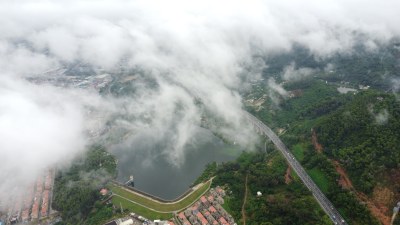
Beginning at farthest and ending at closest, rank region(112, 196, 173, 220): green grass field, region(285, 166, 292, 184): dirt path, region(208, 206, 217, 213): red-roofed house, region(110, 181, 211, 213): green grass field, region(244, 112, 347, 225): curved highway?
region(285, 166, 292, 184): dirt path < region(110, 181, 211, 213): green grass field < region(112, 196, 173, 220): green grass field < region(208, 206, 217, 213): red-roofed house < region(244, 112, 347, 225): curved highway

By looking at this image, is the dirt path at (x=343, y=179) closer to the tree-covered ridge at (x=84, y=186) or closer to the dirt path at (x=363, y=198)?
the dirt path at (x=363, y=198)

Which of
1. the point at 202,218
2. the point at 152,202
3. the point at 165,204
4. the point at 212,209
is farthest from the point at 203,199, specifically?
the point at 152,202

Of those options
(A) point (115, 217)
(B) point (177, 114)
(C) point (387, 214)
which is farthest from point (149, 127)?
(C) point (387, 214)

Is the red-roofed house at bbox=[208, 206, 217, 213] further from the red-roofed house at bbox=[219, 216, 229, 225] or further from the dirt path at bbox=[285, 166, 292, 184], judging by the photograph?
the dirt path at bbox=[285, 166, 292, 184]

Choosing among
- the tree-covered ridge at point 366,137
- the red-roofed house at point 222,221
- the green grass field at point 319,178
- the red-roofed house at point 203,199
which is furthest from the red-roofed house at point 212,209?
the tree-covered ridge at point 366,137

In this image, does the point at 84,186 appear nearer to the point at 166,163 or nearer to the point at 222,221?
A: the point at 166,163

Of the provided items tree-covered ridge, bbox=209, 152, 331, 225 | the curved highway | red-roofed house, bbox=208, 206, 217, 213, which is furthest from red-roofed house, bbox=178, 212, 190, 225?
the curved highway

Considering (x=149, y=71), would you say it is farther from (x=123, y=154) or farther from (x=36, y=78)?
(x=123, y=154)
